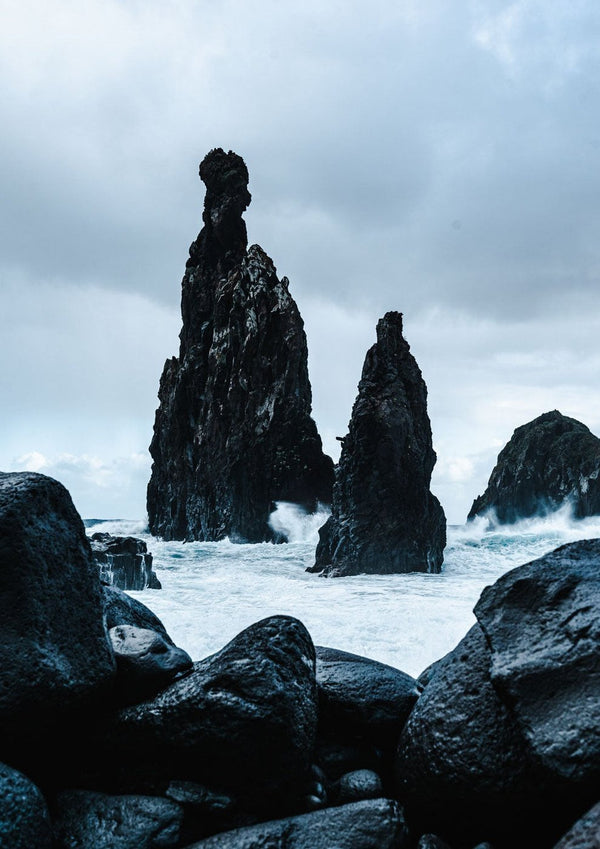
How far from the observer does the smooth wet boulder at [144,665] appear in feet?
13.8

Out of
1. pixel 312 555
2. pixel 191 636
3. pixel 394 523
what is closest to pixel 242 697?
pixel 191 636

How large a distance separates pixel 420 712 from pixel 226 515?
Answer: 130 feet

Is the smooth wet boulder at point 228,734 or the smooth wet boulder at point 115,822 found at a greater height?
the smooth wet boulder at point 228,734

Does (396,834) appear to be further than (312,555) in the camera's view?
No

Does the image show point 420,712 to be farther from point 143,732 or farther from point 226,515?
point 226,515

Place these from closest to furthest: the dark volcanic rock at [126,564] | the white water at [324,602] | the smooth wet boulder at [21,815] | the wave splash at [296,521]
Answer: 1. the smooth wet boulder at [21,815]
2. the white water at [324,602]
3. the dark volcanic rock at [126,564]
4. the wave splash at [296,521]

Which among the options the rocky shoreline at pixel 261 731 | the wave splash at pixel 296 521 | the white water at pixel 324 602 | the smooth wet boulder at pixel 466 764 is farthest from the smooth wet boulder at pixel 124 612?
the wave splash at pixel 296 521

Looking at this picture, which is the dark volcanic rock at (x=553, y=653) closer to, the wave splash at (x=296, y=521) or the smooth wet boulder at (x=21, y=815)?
the smooth wet boulder at (x=21, y=815)

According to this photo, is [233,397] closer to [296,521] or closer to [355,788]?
[296,521]

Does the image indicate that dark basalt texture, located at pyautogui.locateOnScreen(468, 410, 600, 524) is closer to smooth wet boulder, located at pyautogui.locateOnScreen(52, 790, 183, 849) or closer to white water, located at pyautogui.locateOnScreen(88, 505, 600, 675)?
white water, located at pyautogui.locateOnScreen(88, 505, 600, 675)

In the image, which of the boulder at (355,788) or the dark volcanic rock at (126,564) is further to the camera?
the dark volcanic rock at (126,564)

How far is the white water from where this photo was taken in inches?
397

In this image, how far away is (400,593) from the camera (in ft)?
53.5

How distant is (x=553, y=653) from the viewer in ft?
11.7
